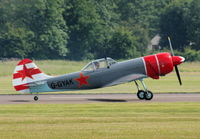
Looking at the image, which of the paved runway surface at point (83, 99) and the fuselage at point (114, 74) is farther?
the fuselage at point (114, 74)

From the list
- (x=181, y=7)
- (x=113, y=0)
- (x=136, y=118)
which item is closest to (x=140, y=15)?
(x=113, y=0)

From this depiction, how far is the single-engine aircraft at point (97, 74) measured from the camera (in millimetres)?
30297

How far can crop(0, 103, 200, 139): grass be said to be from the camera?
57.7 feet

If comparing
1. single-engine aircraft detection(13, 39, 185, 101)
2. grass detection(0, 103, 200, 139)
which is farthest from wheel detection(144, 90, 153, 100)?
grass detection(0, 103, 200, 139)

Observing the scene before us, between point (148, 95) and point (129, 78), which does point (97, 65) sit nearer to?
point (129, 78)

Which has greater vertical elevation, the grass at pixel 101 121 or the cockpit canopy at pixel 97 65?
the cockpit canopy at pixel 97 65

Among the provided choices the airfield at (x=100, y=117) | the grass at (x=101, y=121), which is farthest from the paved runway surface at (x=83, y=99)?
the grass at (x=101, y=121)

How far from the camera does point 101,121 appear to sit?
67.8ft

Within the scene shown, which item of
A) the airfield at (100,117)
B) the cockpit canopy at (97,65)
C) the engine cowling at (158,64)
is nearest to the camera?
the airfield at (100,117)

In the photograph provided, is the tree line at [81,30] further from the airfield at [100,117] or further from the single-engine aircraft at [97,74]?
the airfield at [100,117]

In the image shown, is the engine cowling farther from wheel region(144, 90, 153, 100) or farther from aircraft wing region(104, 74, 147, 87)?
wheel region(144, 90, 153, 100)

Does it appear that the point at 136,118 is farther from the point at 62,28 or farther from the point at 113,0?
the point at 113,0

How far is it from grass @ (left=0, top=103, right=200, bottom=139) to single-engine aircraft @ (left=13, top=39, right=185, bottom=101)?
10.9 ft

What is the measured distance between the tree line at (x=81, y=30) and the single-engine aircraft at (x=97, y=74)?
52543 mm
